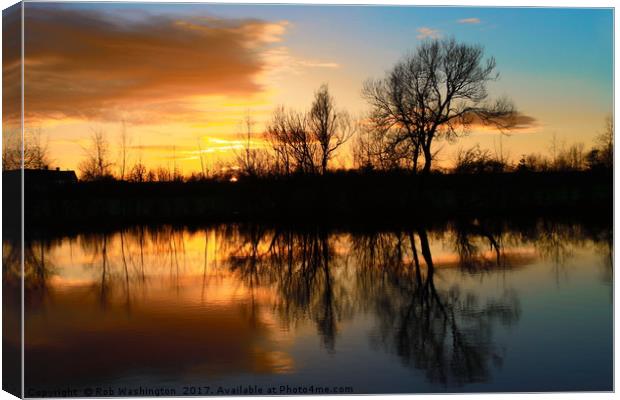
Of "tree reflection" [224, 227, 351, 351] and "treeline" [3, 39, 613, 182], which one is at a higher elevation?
"treeline" [3, 39, 613, 182]

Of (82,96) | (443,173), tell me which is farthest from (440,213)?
(82,96)

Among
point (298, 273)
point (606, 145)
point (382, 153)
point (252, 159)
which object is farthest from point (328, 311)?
point (252, 159)

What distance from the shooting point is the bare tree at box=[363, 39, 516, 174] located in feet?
32.6

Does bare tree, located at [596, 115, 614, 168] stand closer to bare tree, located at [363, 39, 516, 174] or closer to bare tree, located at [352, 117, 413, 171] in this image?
bare tree, located at [363, 39, 516, 174]

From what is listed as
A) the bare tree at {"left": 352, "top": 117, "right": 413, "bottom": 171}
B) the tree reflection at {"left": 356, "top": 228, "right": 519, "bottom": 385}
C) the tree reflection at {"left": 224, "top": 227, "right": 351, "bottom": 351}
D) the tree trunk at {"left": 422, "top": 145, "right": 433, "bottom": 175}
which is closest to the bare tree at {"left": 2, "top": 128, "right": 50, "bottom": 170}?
the tree reflection at {"left": 224, "top": 227, "right": 351, "bottom": 351}

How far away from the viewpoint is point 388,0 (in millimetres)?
7078

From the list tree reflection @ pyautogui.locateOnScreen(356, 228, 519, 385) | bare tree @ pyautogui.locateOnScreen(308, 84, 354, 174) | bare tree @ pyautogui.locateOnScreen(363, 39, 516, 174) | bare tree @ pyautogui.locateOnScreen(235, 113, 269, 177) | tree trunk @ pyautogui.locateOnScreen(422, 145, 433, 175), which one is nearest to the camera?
tree reflection @ pyautogui.locateOnScreen(356, 228, 519, 385)

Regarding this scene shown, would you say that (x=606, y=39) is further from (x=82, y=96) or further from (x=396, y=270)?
(x=82, y=96)

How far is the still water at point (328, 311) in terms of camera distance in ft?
21.9

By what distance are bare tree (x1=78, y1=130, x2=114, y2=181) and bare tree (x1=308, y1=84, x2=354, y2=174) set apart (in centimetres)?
269

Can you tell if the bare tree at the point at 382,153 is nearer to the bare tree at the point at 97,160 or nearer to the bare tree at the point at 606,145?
the bare tree at the point at 97,160

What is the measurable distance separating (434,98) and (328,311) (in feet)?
18.2

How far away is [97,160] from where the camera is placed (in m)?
12.0

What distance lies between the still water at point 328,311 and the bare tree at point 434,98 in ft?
5.18
